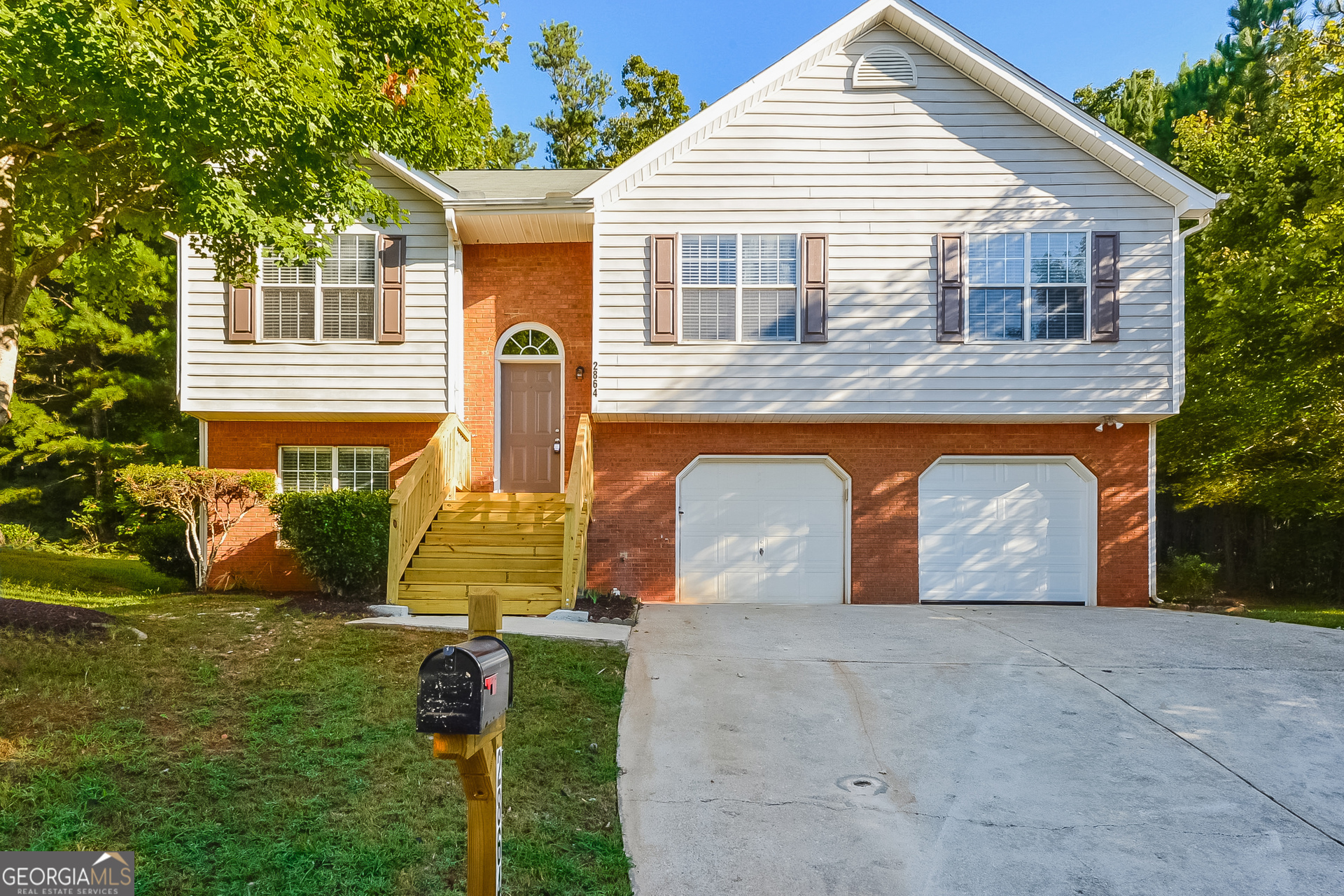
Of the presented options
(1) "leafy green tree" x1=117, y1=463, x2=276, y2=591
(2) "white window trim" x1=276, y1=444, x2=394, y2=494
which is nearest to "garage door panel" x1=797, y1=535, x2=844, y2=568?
(2) "white window trim" x1=276, y1=444, x2=394, y2=494

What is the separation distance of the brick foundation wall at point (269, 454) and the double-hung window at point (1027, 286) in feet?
25.9

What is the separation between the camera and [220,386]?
10.1 metres

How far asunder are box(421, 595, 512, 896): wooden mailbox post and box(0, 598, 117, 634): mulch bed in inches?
222

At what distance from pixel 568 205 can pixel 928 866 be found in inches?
334

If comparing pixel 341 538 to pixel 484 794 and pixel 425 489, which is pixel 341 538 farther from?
pixel 484 794

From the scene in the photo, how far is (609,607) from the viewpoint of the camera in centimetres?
924

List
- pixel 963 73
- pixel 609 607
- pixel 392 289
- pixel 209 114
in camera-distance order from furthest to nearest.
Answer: pixel 392 289 < pixel 963 73 < pixel 609 607 < pixel 209 114

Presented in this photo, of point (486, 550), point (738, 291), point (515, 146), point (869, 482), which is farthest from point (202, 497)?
point (515, 146)

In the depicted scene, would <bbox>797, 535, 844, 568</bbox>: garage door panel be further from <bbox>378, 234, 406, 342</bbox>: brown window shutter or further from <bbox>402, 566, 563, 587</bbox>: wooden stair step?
<bbox>378, 234, 406, 342</bbox>: brown window shutter

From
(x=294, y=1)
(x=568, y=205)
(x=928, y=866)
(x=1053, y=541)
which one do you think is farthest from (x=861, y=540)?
(x=294, y=1)

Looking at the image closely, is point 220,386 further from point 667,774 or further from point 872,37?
point 872,37

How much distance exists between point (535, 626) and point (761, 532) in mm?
4019

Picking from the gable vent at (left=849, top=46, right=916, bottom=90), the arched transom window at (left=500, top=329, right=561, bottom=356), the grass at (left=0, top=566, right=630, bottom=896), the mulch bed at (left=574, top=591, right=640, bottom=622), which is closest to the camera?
the grass at (left=0, top=566, right=630, bottom=896)

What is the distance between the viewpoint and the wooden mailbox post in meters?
2.48
